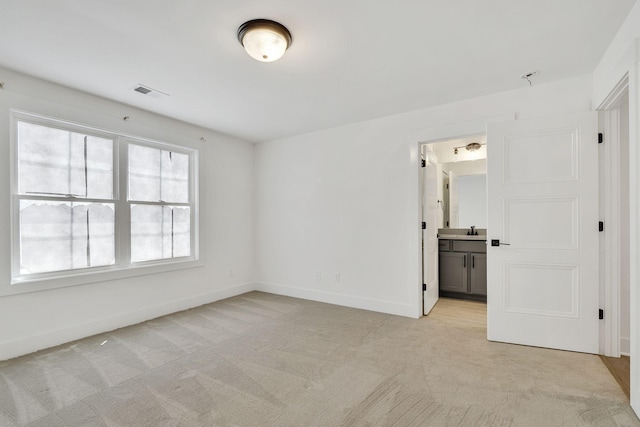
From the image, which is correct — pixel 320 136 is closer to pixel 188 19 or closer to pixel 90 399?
pixel 188 19

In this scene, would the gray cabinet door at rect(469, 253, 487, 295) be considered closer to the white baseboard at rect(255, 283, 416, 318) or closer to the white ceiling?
the white baseboard at rect(255, 283, 416, 318)

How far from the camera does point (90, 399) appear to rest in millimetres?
2082

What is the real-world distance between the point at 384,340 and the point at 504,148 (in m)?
2.31

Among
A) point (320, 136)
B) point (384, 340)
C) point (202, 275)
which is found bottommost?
point (384, 340)

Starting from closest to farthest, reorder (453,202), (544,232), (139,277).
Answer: (544,232), (139,277), (453,202)

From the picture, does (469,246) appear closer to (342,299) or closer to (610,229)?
(610,229)

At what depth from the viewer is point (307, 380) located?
2303mm

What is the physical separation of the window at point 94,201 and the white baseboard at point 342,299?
1.42 metres

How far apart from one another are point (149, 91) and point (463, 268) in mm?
4846

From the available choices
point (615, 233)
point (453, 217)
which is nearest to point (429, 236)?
point (453, 217)

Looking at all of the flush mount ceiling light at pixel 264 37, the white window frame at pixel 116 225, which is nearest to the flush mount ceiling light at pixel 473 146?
the flush mount ceiling light at pixel 264 37

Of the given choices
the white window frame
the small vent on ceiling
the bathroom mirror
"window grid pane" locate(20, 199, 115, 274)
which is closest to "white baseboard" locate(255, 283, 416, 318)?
the white window frame

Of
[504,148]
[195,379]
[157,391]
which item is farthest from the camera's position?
[504,148]

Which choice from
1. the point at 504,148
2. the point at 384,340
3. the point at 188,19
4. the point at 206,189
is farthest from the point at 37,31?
the point at 504,148
